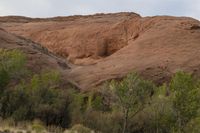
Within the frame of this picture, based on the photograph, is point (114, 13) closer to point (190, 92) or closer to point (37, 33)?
point (37, 33)

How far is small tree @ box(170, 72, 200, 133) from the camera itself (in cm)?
4784

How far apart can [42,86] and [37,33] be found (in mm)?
54243

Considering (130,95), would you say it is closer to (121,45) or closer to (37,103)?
(37,103)

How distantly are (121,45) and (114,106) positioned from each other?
38.3 m

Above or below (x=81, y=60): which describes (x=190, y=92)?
above

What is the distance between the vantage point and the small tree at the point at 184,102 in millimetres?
47844

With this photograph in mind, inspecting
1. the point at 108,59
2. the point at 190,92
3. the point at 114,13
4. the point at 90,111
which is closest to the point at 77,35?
the point at 108,59

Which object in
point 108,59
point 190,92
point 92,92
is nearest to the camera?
point 190,92

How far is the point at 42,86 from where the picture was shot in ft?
169

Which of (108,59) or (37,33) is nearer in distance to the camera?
(108,59)

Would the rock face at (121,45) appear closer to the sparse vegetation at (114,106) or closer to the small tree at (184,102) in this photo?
the sparse vegetation at (114,106)

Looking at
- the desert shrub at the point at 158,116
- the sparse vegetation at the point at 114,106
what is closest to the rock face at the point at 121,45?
the sparse vegetation at the point at 114,106

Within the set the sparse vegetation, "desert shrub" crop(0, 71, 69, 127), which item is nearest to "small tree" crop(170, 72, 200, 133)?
the sparse vegetation

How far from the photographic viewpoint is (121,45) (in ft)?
300
